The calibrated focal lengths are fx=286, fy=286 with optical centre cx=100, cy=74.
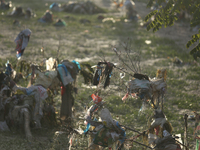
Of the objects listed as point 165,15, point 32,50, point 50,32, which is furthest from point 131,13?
point 165,15

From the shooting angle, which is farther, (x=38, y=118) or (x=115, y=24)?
(x=115, y=24)

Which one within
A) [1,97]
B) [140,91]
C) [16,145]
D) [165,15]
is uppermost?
[165,15]

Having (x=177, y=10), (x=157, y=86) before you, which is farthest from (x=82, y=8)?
(x=157, y=86)

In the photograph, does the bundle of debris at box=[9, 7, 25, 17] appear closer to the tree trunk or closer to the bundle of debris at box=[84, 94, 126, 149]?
the tree trunk

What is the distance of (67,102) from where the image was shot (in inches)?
273

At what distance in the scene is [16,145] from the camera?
557 centimetres

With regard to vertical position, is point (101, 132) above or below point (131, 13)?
below

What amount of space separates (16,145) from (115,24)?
17.6 metres

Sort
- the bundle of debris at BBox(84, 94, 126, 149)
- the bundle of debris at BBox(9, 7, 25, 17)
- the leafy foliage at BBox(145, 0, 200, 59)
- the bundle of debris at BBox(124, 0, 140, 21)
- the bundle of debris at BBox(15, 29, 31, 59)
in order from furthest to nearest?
the bundle of debris at BBox(124, 0, 140, 21) → the bundle of debris at BBox(9, 7, 25, 17) → the bundle of debris at BBox(15, 29, 31, 59) → the leafy foliage at BBox(145, 0, 200, 59) → the bundle of debris at BBox(84, 94, 126, 149)

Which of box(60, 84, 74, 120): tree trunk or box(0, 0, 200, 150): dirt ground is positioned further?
box(0, 0, 200, 150): dirt ground

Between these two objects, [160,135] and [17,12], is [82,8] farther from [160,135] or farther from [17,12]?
[160,135]

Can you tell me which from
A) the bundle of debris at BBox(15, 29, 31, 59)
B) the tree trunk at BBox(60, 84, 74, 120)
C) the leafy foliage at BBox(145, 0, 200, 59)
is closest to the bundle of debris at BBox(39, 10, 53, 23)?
the bundle of debris at BBox(15, 29, 31, 59)

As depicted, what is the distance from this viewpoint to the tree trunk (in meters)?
6.82

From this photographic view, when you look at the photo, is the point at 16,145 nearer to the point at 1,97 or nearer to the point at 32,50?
the point at 1,97
